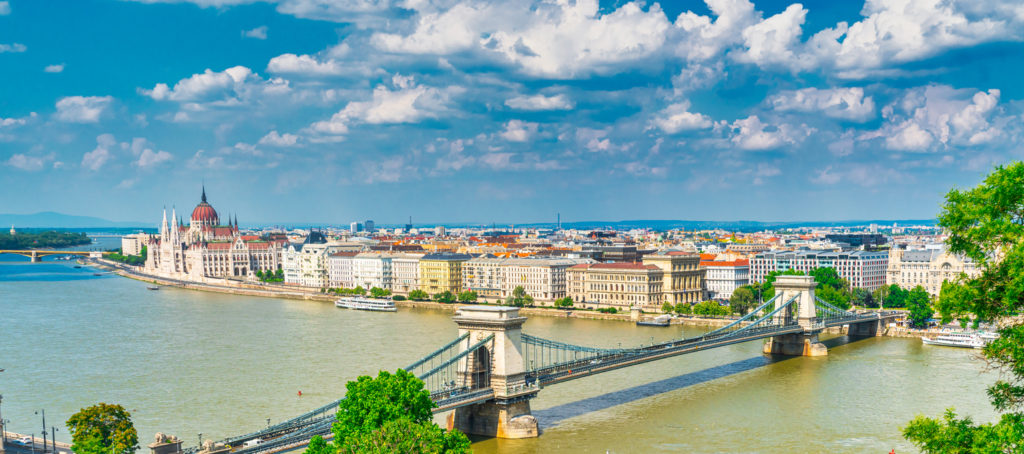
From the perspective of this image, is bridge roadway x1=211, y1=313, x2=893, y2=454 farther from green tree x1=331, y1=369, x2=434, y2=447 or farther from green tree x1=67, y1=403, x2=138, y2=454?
green tree x1=67, y1=403, x2=138, y2=454

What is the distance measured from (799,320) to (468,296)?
2674 centimetres

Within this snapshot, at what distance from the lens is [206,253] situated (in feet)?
302

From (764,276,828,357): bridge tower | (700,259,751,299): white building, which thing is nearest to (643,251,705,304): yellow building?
(700,259,751,299): white building

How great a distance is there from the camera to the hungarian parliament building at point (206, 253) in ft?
302

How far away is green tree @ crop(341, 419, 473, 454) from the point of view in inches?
546

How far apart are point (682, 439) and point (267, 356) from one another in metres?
17.9

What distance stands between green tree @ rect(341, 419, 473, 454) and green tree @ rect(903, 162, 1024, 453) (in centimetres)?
676

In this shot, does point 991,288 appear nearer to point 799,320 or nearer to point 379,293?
point 799,320

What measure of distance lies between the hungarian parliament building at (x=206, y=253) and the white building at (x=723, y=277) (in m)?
47.3

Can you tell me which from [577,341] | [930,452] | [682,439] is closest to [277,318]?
[577,341]

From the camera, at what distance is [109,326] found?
1736 inches

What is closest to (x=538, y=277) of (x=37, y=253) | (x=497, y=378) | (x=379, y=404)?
(x=497, y=378)

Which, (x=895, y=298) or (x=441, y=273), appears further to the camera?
(x=441, y=273)

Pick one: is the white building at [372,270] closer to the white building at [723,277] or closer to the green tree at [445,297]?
the green tree at [445,297]
